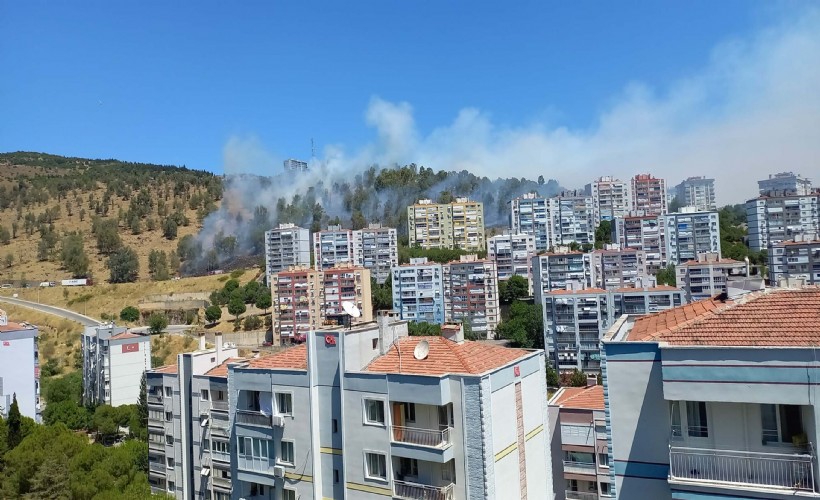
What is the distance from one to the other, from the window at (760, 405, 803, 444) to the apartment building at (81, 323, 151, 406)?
5150cm

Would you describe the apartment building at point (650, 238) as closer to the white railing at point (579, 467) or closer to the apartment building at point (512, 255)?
the apartment building at point (512, 255)

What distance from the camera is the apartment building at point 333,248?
95375 millimetres

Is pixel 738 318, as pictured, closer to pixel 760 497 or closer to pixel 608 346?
pixel 608 346

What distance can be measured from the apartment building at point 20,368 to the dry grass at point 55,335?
Answer: 30443 millimetres

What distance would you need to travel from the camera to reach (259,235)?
12394 cm

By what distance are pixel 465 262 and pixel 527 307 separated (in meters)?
9.74

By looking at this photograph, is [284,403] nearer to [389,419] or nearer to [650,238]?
[389,419]

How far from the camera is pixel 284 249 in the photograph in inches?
3861

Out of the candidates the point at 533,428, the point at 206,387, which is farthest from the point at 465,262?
the point at 533,428

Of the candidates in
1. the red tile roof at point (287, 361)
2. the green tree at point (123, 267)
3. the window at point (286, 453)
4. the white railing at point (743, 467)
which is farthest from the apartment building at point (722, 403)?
the green tree at point (123, 267)

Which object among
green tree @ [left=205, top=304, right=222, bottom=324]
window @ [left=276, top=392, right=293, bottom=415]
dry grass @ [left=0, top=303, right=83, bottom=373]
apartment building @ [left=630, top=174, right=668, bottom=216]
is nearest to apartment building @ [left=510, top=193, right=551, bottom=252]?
apartment building @ [left=630, top=174, right=668, bottom=216]

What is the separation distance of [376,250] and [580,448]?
76.1m

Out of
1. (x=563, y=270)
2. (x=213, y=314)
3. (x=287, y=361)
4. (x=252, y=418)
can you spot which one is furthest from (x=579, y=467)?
(x=213, y=314)

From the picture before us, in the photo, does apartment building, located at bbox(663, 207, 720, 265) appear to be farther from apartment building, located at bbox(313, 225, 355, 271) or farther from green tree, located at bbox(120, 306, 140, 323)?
green tree, located at bbox(120, 306, 140, 323)
